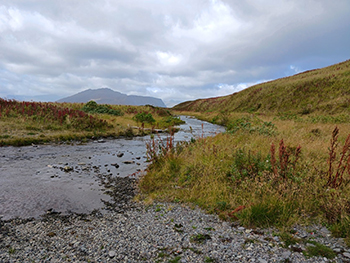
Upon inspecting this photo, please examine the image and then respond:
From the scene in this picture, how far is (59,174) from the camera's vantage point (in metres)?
9.13

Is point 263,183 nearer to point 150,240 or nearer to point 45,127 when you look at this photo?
point 150,240

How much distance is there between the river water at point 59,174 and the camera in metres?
6.32

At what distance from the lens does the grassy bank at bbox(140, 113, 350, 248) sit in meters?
4.58

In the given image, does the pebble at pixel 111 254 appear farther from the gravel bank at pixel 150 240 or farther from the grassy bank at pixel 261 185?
the grassy bank at pixel 261 185

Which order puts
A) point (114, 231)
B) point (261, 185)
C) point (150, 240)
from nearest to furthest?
point (150, 240) < point (114, 231) < point (261, 185)

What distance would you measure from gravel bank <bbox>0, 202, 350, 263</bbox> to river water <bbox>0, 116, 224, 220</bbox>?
3.17ft

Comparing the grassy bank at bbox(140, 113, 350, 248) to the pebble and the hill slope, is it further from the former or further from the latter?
the hill slope

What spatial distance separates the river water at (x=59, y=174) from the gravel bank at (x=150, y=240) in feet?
3.17

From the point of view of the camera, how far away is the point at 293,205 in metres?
4.84

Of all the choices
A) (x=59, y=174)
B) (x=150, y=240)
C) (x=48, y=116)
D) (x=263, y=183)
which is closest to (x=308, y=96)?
(x=263, y=183)

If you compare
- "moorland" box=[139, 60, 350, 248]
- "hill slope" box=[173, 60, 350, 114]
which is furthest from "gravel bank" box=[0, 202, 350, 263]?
"hill slope" box=[173, 60, 350, 114]

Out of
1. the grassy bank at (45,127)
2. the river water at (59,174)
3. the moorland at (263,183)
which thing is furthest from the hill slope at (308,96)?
the river water at (59,174)

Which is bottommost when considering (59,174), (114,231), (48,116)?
(114,231)

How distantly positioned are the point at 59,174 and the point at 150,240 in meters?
6.84
